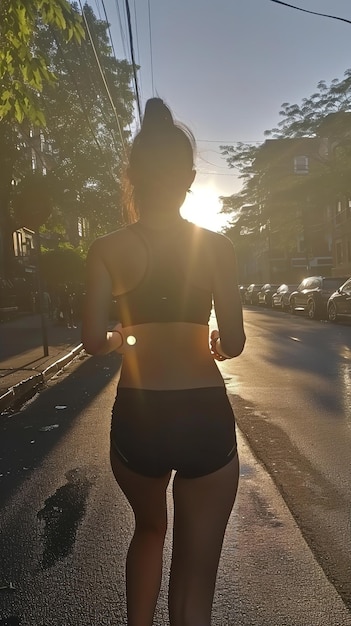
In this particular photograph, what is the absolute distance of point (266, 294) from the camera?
142 ft

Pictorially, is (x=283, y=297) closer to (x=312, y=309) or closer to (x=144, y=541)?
(x=312, y=309)

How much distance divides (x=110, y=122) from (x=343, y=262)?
2200 cm

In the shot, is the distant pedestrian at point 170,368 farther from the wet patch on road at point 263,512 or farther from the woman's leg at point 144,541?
the wet patch on road at point 263,512

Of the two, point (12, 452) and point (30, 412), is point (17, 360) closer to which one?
point (30, 412)

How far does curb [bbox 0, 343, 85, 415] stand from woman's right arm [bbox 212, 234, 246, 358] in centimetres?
Answer: 680

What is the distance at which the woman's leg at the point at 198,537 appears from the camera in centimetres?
191

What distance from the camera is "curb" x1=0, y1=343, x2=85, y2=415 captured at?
876 centimetres

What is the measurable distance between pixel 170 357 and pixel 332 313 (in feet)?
72.7

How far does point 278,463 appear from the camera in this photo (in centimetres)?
557

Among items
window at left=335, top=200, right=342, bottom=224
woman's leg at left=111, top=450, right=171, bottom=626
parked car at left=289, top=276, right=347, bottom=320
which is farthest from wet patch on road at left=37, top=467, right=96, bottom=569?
window at left=335, top=200, right=342, bottom=224

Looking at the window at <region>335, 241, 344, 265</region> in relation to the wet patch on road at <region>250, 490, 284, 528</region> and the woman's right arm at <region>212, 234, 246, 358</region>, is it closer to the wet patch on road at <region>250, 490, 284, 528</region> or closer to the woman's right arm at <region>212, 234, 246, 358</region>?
the wet patch on road at <region>250, 490, 284, 528</region>

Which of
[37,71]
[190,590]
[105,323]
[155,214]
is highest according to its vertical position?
[37,71]

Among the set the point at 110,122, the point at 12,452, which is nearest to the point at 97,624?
the point at 12,452

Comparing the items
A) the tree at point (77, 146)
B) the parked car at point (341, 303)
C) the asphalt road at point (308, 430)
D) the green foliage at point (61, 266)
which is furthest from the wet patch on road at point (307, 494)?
the green foliage at point (61, 266)
